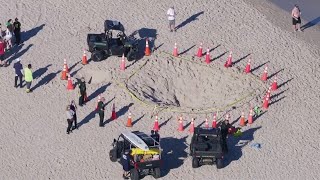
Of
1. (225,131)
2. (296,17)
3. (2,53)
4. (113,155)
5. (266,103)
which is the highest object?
(296,17)

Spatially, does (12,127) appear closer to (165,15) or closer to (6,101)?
(6,101)

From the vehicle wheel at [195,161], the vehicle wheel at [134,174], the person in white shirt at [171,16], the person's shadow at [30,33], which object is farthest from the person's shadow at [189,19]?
the vehicle wheel at [134,174]

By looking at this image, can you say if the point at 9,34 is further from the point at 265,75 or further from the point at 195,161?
the point at 265,75

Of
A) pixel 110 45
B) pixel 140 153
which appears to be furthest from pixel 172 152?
pixel 110 45

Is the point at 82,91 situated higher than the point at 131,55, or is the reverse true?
the point at 131,55

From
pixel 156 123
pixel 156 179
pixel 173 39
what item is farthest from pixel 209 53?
pixel 156 179

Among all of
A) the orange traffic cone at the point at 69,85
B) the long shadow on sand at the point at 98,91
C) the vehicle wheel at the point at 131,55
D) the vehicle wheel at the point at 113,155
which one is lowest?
the vehicle wheel at the point at 113,155

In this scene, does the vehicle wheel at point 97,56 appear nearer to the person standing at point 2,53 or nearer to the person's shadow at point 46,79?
the person's shadow at point 46,79
